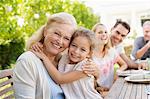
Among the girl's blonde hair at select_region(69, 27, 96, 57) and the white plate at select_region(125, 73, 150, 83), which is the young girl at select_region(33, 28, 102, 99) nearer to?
the girl's blonde hair at select_region(69, 27, 96, 57)

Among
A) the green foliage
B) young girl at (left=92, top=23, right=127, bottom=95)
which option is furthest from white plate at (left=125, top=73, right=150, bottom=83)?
the green foliage

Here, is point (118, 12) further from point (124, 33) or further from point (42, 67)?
point (42, 67)

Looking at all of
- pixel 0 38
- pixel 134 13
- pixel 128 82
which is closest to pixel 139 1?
pixel 134 13

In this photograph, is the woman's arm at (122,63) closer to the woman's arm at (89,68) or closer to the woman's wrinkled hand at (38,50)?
the woman's arm at (89,68)

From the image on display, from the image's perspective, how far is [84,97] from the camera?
226 centimetres

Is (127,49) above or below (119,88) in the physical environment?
below

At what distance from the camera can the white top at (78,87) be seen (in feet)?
7.41

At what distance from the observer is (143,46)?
5.04 metres

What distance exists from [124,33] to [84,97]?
1921 mm

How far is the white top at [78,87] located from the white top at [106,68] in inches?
44.4

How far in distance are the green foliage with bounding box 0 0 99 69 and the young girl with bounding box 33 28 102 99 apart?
3655mm

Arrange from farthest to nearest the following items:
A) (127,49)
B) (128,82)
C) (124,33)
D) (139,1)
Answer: (139,1) < (127,49) < (124,33) < (128,82)

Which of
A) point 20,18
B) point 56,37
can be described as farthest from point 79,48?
point 20,18

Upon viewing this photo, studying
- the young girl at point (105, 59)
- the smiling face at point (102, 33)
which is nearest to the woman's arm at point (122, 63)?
the young girl at point (105, 59)
